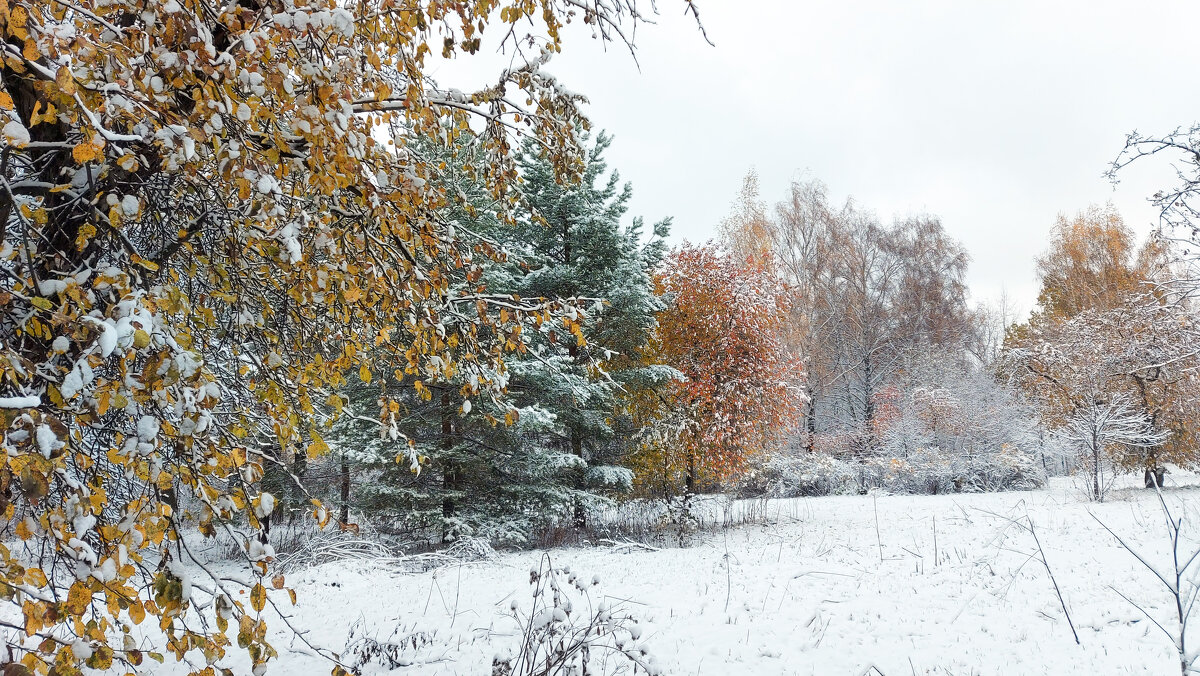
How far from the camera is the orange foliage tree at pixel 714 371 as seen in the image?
10492 mm

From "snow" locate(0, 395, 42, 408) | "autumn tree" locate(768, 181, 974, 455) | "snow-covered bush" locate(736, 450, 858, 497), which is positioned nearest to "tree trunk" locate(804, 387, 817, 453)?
"autumn tree" locate(768, 181, 974, 455)

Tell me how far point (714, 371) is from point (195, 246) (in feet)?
30.1

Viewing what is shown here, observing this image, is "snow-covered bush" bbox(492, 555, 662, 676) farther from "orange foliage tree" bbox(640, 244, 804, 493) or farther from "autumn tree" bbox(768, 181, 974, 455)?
"autumn tree" bbox(768, 181, 974, 455)

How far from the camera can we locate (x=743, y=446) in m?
10.7

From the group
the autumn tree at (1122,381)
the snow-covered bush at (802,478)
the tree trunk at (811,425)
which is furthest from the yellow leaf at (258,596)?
the tree trunk at (811,425)

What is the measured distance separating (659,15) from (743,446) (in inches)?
348

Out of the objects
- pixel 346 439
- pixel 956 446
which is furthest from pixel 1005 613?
pixel 956 446

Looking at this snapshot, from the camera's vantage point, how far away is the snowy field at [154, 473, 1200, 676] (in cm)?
412

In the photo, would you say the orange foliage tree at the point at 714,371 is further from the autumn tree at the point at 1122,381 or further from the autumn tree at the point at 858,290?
the autumn tree at the point at 858,290

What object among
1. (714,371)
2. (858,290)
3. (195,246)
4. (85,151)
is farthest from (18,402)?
(858,290)

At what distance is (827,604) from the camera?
5430 millimetres

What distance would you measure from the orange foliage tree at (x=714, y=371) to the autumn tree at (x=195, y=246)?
7.47 metres

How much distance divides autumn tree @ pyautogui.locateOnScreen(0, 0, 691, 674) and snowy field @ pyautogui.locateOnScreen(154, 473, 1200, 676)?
4.96 feet

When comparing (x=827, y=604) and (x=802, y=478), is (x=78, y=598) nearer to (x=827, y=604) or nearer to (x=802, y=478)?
(x=827, y=604)
